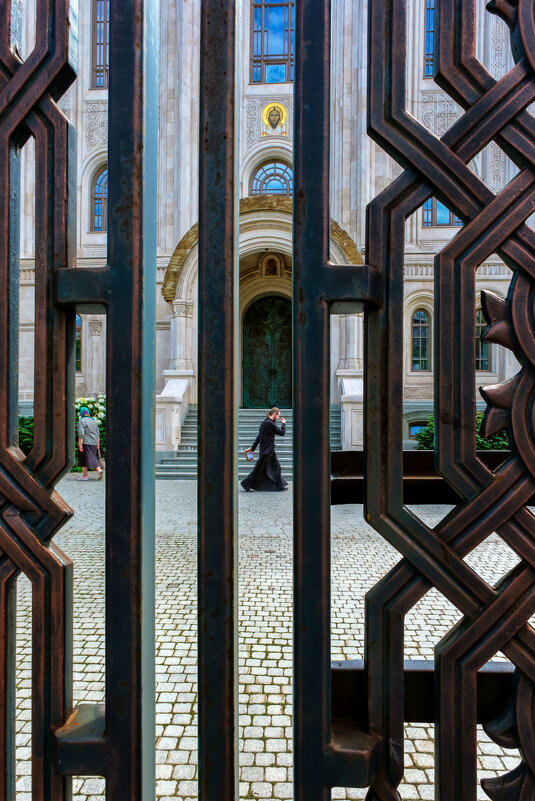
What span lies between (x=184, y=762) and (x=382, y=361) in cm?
229

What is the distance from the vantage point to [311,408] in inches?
33.0

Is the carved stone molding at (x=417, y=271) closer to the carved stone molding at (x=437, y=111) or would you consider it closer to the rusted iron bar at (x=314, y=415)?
the carved stone molding at (x=437, y=111)

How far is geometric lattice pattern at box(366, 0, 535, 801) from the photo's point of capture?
795mm

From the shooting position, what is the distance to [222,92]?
88 cm

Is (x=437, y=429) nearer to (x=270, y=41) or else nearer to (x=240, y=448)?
(x=240, y=448)

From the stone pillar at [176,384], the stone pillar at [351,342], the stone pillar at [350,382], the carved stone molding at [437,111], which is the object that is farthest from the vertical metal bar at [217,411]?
the carved stone molding at [437,111]

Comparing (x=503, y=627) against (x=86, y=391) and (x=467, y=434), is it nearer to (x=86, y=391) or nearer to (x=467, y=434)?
(x=467, y=434)

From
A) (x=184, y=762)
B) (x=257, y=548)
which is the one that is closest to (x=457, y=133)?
(x=184, y=762)

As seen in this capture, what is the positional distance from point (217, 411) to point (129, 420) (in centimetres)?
16

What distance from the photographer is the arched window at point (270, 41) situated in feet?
58.7

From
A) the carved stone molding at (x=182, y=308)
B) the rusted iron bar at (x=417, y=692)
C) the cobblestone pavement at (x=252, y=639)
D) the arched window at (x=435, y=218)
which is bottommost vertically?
the cobblestone pavement at (x=252, y=639)

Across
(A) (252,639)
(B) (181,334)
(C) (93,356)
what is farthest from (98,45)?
(A) (252,639)

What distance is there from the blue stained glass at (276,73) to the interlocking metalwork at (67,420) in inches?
810

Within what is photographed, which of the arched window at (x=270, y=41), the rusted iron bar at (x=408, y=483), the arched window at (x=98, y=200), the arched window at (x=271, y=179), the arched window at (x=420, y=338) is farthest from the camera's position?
the arched window at (x=98, y=200)
